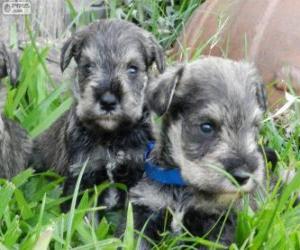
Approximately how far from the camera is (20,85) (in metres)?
5.53

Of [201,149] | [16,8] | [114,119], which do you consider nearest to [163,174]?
[201,149]

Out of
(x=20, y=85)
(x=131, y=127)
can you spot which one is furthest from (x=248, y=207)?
(x=20, y=85)

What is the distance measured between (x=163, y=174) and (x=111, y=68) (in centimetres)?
81

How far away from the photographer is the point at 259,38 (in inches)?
240

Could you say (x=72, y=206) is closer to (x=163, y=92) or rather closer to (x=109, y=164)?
(x=163, y=92)

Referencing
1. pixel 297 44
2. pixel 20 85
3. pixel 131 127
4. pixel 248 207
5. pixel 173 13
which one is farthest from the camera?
pixel 173 13

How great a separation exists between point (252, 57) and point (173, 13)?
143 centimetres

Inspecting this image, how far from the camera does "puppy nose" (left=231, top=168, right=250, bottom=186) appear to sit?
3664mm

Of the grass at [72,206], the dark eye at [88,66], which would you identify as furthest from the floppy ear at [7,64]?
the grass at [72,206]

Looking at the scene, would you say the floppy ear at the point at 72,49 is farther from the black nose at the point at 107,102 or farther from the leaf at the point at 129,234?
the leaf at the point at 129,234

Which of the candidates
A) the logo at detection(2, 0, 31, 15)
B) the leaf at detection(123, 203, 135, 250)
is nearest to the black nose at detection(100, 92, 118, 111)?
the leaf at detection(123, 203, 135, 250)

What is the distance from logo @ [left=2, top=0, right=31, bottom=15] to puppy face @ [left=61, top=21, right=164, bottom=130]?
1.69 meters

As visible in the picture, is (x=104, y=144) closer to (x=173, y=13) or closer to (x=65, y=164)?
(x=65, y=164)

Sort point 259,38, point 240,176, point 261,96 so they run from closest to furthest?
point 240,176
point 261,96
point 259,38
